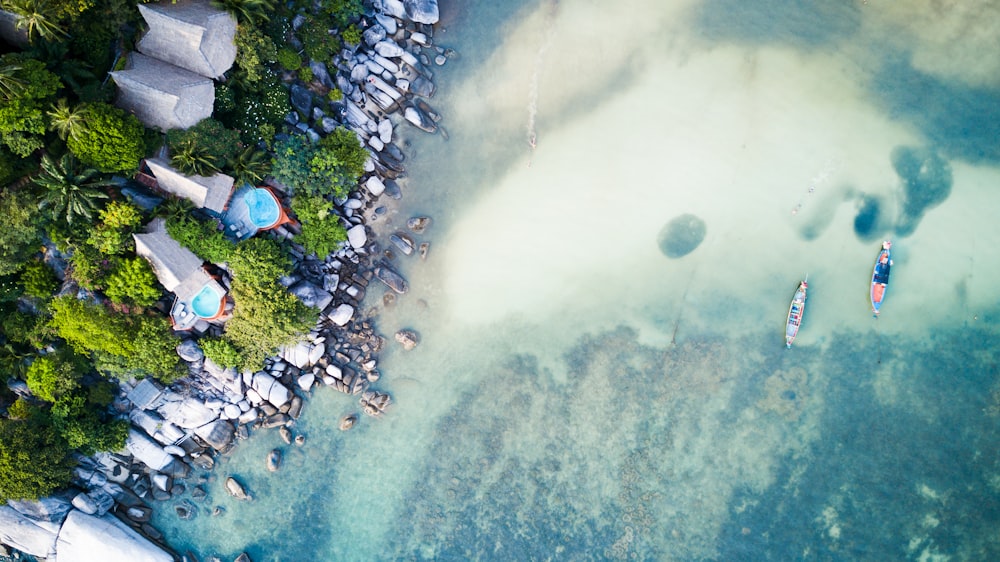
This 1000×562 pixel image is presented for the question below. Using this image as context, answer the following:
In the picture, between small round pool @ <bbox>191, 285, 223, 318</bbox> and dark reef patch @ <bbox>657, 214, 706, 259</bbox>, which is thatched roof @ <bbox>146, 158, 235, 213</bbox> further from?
dark reef patch @ <bbox>657, 214, 706, 259</bbox>

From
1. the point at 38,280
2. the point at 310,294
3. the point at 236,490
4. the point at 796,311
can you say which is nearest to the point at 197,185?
the point at 310,294

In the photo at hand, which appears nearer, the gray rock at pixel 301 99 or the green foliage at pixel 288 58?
the green foliage at pixel 288 58

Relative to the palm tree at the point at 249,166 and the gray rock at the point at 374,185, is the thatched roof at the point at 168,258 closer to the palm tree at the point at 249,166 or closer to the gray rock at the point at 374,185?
the palm tree at the point at 249,166

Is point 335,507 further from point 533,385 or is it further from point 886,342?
point 886,342

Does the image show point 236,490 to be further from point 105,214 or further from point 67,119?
point 67,119

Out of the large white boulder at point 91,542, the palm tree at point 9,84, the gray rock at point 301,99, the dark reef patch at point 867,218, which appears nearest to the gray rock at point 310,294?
the gray rock at point 301,99

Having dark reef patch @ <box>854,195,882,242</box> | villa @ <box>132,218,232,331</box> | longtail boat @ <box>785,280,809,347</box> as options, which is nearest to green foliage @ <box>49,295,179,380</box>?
villa @ <box>132,218,232,331</box>

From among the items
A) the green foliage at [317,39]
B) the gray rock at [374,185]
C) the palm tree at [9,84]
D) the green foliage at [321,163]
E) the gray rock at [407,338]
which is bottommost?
the gray rock at [407,338]
